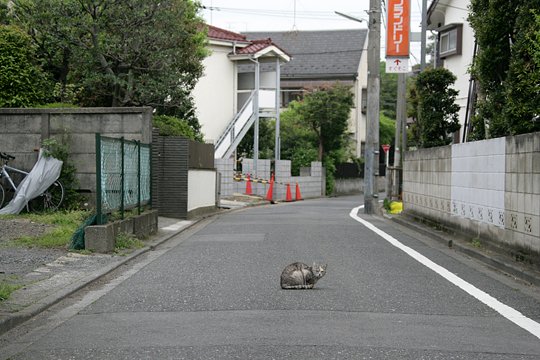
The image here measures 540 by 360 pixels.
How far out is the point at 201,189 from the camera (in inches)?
878

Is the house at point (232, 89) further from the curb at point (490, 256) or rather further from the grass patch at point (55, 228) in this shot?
the grass patch at point (55, 228)

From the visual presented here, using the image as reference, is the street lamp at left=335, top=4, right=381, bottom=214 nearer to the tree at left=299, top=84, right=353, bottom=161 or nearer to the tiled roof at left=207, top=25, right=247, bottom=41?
the tiled roof at left=207, top=25, right=247, bottom=41

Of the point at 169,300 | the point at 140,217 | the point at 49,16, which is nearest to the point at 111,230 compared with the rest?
the point at 140,217

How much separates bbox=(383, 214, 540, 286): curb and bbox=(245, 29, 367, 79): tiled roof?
3377 centimetres

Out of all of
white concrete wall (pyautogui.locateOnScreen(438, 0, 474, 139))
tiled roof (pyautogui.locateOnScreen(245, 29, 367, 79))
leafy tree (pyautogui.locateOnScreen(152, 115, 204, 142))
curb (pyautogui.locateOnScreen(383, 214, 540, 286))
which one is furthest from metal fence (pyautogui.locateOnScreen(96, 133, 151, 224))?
tiled roof (pyautogui.locateOnScreen(245, 29, 367, 79))

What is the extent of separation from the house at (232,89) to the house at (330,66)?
12.4 m

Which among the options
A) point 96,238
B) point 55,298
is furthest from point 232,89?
point 55,298

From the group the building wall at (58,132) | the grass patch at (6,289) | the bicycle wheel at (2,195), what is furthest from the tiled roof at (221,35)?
the grass patch at (6,289)

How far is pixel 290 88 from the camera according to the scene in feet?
167

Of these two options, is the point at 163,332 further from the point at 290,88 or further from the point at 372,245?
the point at 290,88

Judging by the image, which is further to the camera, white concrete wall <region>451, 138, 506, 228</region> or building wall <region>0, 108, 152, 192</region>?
building wall <region>0, 108, 152, 192</region>

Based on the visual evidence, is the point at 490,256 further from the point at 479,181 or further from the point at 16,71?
the point at 16,71

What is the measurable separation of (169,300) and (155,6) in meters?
12.7

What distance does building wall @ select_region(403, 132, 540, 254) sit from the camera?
10.5 metres
